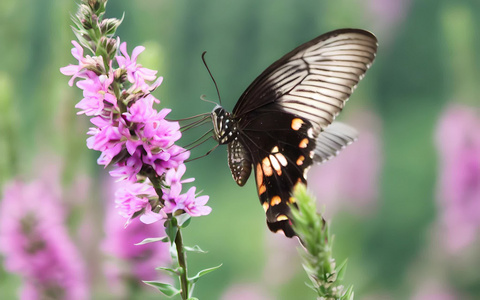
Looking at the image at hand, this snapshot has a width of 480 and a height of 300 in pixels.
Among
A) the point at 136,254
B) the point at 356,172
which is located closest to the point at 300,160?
the point at 136,254

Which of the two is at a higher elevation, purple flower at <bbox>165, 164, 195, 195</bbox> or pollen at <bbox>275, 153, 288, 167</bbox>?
pollen at <bbox>275, 153, 288, 167</bbox>

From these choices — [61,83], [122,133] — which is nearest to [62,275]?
[61,83]

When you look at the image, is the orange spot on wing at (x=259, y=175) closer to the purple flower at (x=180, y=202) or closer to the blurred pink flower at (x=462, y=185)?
the purple flower at (x=180, y=202)

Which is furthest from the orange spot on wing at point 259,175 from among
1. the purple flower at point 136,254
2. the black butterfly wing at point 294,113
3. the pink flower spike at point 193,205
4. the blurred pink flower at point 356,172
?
the blurred pink flower at point 356,172

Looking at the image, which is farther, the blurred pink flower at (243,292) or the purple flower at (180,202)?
the blurred pink flower at (243,292)

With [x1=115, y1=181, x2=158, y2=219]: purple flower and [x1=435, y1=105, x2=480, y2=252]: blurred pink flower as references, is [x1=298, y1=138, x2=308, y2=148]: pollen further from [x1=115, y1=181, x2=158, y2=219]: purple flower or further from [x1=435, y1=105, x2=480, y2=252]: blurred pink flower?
[x1=435, y1=105, x2=480, y2=252]: blurred pink flower

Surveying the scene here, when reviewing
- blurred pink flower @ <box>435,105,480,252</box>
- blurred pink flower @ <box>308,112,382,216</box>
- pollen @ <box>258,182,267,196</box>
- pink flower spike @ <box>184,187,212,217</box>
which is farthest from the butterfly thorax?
blurred pink flower @ <box>435,105,480,252</box>

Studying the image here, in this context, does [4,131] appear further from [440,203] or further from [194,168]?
[194,168]
